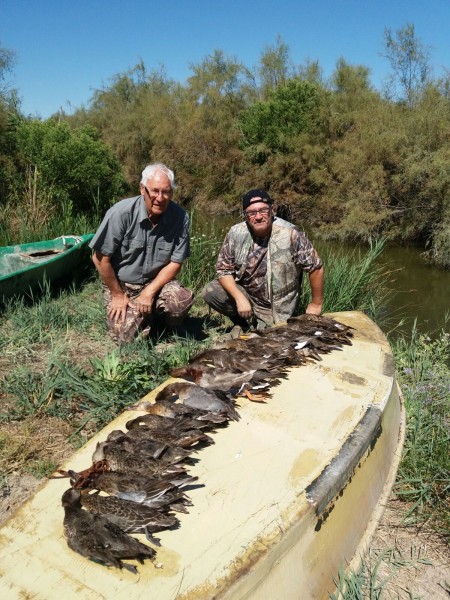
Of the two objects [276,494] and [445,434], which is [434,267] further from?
[276,494]

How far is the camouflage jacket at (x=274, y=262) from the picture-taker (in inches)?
205

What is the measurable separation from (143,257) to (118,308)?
22.6 inches

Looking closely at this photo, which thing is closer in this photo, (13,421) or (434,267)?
(13,421)

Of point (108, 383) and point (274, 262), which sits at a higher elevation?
point (274, 262)

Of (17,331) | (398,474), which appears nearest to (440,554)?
(398,474)

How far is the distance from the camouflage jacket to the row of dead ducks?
1106 mm

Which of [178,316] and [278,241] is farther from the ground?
[278,241]

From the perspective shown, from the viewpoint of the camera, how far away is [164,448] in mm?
2725

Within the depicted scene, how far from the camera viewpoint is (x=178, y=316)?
5.34 m

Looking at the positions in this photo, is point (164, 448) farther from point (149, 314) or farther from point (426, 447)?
point (149, 314)

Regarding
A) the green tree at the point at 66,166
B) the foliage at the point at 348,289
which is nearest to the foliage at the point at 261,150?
the green tree at the point at 66,166

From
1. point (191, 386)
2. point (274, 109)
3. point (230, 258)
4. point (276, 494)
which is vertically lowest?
point (276, 494)

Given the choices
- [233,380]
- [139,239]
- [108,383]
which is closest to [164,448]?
[233,380]

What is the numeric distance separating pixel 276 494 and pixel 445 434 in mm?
2320
